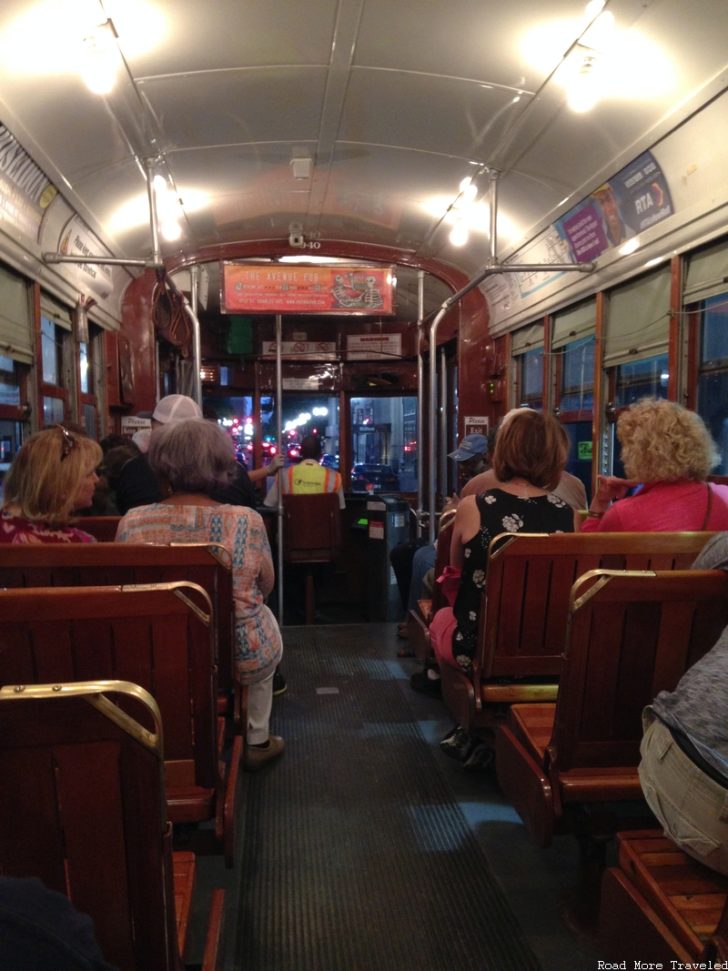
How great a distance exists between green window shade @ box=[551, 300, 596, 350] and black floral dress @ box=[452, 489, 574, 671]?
2697mm

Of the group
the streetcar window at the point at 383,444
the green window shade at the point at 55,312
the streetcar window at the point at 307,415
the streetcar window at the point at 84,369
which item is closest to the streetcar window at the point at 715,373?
the green window shade at the point at 55,312

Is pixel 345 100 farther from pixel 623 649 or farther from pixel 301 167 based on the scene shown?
pixel 623 649

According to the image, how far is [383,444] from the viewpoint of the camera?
8727mm

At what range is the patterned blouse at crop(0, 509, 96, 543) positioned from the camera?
234cm

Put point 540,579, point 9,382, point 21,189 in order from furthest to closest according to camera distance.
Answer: point 9,382 < point 21,189 < point 540,579

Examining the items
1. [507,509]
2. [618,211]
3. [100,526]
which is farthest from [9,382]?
[618,211]

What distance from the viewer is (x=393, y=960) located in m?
1.83

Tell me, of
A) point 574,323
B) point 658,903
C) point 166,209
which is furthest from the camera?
point 574,323

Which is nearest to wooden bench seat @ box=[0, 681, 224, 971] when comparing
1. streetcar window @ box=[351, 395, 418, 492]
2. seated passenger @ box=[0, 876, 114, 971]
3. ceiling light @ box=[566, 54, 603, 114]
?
seated passenger @ box=[0, 876, 114, 971]

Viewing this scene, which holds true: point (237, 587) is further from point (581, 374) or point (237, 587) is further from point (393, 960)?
point (581, 374)

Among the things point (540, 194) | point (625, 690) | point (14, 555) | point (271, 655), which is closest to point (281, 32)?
point (540, 194)

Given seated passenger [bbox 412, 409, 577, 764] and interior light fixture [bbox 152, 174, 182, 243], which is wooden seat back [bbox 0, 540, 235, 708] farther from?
interior light fixture [bbox 152, 174, 182, 243]

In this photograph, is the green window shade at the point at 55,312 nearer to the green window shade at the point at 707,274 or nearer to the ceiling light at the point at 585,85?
the ceiling light at the point at 585,85

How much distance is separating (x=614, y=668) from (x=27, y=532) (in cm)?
197
